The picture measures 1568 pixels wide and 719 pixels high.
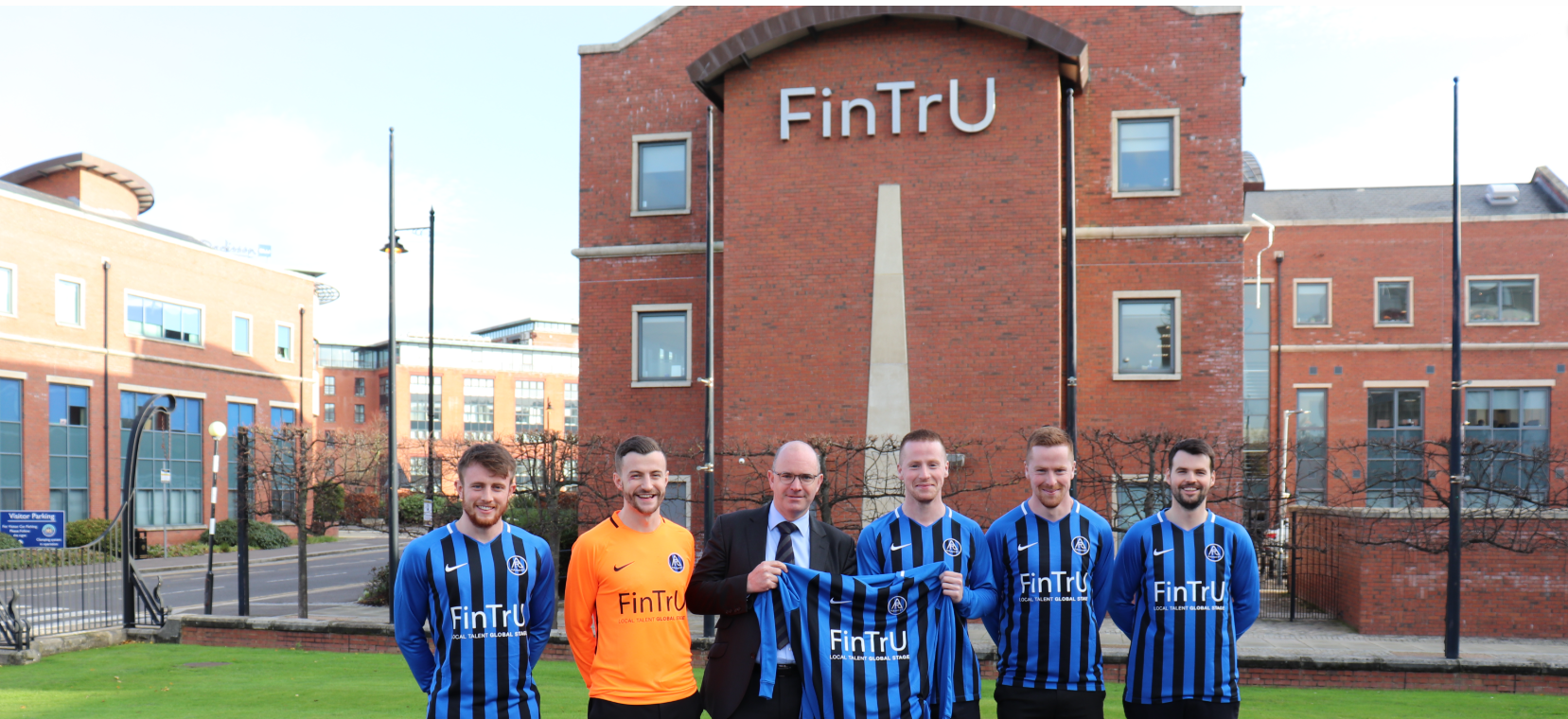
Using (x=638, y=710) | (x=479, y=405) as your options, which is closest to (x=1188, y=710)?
(x=638, y=710)

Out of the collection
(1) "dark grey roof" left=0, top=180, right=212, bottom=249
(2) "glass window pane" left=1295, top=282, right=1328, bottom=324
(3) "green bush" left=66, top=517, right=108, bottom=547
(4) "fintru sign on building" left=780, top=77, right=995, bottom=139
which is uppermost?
(1) "dark grey roof" left=0, top=180, right=212, bottom=249

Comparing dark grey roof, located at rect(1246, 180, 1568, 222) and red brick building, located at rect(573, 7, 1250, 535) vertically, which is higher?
dark grey roof, located at rect(1246, 180, 1568, 222)

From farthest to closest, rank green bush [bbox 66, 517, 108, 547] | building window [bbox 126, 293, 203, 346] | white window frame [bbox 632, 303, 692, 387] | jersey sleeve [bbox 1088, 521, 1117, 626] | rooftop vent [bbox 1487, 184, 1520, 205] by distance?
rooftop vent [bbox 1487, 184, 1520, 205]
building window [bbox 126, 293, 203, 346]
green bush [bbox 66, 517, 108, 547]
white window frame [bbox 632, 303, 692, 387]
jersey sleeve [bbox 1088, 521, 1117, 626]

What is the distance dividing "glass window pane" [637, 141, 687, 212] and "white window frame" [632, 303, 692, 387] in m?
2.17

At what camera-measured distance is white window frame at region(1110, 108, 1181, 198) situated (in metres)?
21.8

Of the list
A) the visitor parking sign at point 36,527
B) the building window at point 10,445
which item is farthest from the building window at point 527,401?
the visitor parking sign at point 36,527

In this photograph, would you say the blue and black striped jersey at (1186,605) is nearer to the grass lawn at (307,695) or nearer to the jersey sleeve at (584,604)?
the jersey sleeve at (584,604)

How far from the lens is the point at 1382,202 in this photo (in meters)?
45.7

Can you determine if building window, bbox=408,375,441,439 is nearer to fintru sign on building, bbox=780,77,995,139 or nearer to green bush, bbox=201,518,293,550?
green bush, bbox=201,518,293,550

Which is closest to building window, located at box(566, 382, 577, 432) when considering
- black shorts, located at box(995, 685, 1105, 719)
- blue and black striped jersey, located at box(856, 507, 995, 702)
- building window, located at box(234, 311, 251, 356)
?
building window, located at box(234, 311, 251, 356)

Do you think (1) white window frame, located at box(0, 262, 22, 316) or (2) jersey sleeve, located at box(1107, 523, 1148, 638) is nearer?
(2) jersey sleeve, located at box(1107, 523, 1148, 638)

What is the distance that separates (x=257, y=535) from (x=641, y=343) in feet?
89.4

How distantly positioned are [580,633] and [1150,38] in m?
20.4

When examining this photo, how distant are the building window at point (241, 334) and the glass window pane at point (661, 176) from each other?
3381cm
